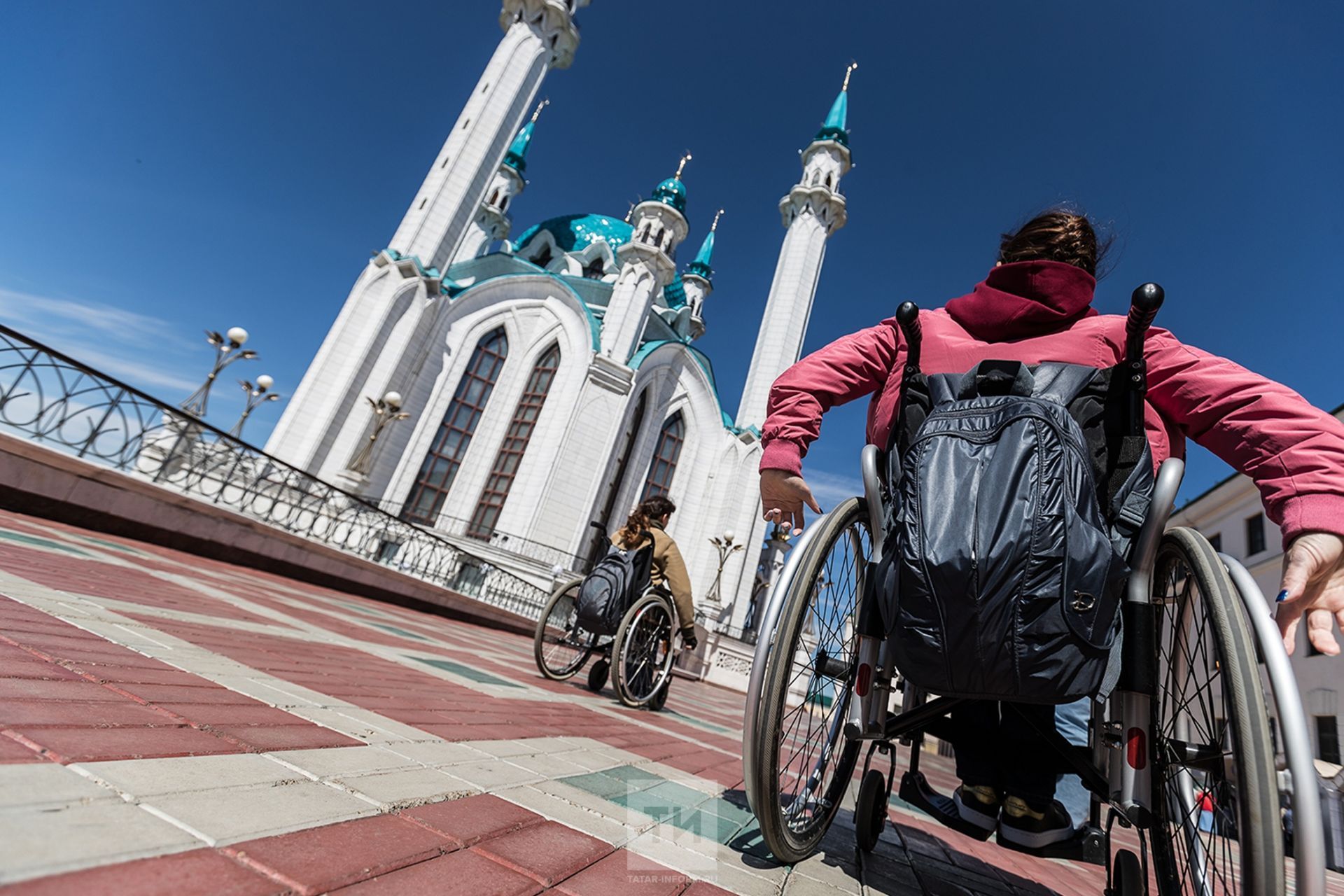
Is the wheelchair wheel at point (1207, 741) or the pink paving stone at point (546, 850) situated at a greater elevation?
the wheelchair wheel at point (1207, 741)

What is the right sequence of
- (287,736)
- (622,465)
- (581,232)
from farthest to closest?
(581,232), (622,465), (287,736)

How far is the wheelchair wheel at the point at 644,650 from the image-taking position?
14.9 ft

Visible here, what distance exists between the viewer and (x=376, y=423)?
19.7 m

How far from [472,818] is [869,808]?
4.12 feet

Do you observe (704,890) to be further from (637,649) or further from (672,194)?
(672,194)

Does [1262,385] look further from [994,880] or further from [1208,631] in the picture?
[994,880]

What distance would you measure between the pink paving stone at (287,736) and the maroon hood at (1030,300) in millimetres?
2123

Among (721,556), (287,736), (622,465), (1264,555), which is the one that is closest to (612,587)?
(287,736)

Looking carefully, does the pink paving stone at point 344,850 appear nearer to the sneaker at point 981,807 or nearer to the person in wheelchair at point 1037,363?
the person in wheelchair at point 1037,363

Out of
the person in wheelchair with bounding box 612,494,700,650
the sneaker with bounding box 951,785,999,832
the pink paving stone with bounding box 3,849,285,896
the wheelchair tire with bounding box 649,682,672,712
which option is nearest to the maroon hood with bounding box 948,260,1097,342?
the sneaker with bounding box 951,785,999,832

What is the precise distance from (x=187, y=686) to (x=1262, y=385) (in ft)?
9.32

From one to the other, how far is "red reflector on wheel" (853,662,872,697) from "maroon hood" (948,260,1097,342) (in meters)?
1.04

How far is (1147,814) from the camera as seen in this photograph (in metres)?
1.37

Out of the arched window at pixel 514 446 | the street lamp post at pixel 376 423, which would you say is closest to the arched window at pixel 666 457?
the arched window at pixel 514 446
